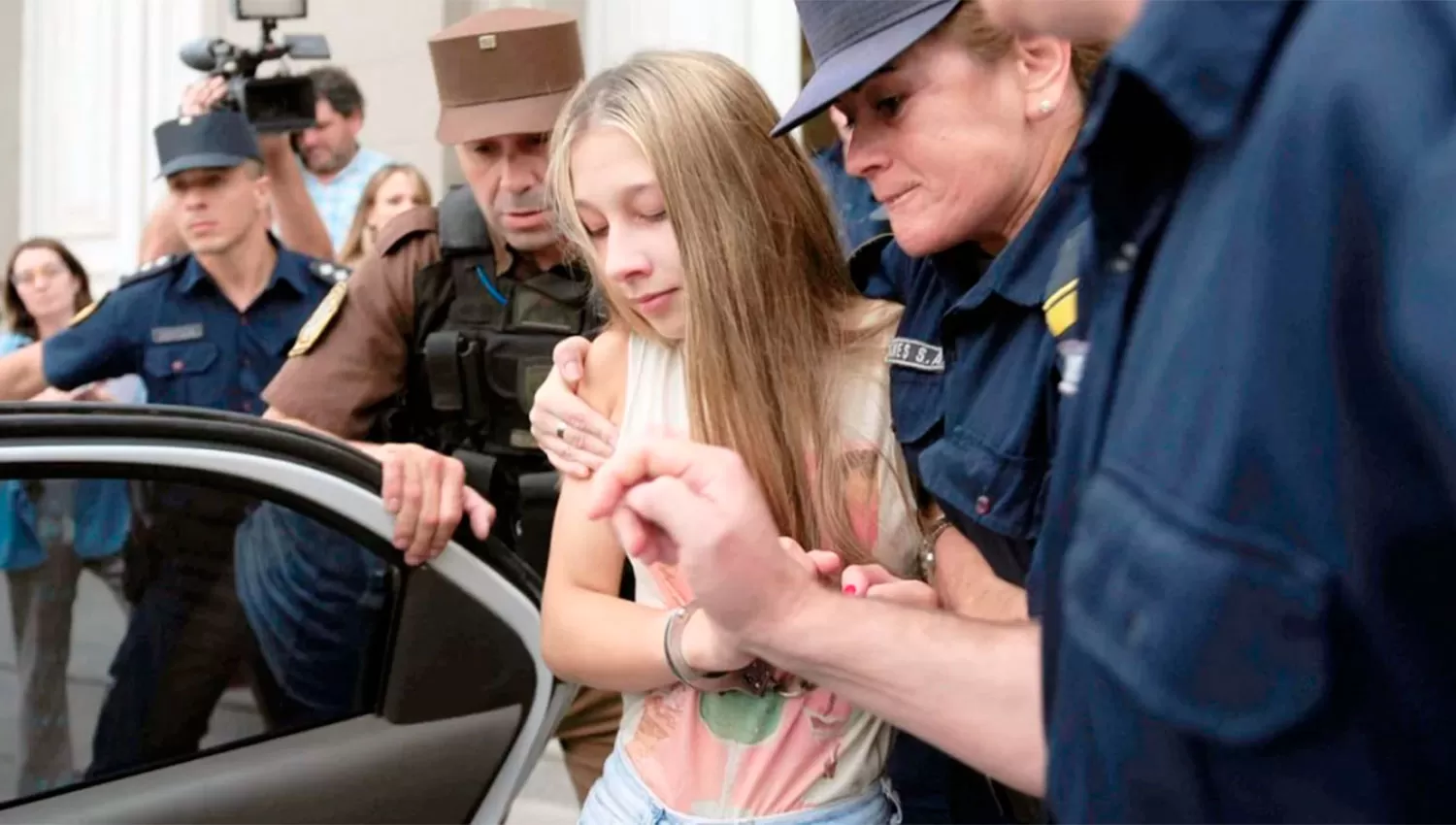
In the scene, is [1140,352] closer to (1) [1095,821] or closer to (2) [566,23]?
(1) [1095,821]

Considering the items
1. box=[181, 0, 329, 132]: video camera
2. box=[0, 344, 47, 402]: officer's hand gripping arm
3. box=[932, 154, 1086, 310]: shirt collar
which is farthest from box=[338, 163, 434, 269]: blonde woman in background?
box=[932, 154, 1086, 310]: shirt collar

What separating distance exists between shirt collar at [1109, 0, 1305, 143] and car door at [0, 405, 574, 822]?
140 centimetres

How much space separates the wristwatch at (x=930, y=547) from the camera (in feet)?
4.75

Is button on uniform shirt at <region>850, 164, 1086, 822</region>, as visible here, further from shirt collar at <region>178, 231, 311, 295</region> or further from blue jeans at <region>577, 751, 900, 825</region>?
shirt collar at <region>178, 231, 311, 295</region>

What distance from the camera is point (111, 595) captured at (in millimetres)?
1829

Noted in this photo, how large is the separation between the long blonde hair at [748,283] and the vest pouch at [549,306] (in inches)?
32.2

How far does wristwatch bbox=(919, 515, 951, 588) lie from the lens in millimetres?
1448

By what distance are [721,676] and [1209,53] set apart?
891mm

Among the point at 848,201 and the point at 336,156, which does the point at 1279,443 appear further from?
the point at 336,156

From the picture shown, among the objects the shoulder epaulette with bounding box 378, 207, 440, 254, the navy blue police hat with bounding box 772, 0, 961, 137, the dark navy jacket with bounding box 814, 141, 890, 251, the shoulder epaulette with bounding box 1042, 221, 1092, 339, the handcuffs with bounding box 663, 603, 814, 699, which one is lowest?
the handcuffs with bounding box 663, 603, 814, 699

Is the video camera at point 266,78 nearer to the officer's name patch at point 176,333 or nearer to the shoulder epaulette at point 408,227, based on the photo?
the officer's name patch at point 176,333

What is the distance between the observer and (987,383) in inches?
51.3

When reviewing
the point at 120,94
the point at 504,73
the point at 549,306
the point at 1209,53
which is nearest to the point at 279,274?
the point at 504,73

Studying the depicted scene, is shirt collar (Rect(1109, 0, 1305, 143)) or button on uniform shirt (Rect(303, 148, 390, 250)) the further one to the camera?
button on uniform shirt (Rect(303, 148, 390, 250))
